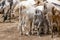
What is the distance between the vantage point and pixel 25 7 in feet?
11.8

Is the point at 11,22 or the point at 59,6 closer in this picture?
the point at 59,6

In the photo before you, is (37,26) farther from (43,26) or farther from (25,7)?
(25,7)

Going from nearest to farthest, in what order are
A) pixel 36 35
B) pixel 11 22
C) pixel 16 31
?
pixel 36 35 < pixel 16 31 < pixel 11 22

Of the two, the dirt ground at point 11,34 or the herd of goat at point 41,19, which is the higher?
the herd of goat at point 41,19

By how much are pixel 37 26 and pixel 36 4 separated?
1.69 feet

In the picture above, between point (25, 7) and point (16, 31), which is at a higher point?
point (25, 7)

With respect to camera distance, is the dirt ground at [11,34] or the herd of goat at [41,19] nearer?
the dirt ground at [11,34]

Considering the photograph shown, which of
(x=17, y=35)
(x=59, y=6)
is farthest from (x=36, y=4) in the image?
(x=17, y=35)

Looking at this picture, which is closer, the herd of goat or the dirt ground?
the dirt ground

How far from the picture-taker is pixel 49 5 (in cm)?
345

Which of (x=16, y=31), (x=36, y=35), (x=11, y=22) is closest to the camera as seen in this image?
(x=36, y=35)

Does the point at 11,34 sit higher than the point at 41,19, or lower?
lower

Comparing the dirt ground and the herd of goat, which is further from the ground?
the herd of goat

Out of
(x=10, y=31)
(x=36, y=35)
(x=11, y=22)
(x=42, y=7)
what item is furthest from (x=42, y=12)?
(x=11, y=22)
